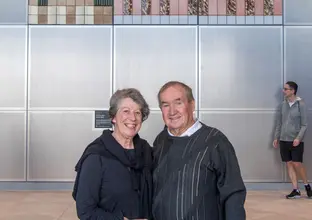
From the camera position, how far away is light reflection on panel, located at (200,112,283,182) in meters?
8.10

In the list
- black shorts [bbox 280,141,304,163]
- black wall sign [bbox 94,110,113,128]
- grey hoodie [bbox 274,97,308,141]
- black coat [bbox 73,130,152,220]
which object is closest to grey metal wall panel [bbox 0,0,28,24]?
black wall sign [bbox 94,110,113,128]

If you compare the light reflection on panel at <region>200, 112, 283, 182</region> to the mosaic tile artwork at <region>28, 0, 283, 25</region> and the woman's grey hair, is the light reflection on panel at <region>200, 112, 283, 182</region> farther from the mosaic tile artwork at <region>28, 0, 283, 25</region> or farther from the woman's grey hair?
the woman's grey hair

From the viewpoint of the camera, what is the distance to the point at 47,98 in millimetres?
8148

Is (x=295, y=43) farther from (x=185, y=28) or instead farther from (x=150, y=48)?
(x=150, y=48)

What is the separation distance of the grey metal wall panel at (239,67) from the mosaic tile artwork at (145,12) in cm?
34

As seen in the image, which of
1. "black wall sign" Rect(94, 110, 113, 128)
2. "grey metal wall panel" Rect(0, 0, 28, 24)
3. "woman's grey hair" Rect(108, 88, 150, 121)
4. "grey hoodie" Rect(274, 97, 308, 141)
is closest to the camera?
"woman's grey hair" Rect(108, 88, 150, 121)

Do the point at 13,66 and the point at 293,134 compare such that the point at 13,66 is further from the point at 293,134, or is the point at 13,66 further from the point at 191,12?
the point at 293,134

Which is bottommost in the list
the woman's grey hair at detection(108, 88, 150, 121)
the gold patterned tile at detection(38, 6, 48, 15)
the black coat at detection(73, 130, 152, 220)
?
the black coat at detection(73, 130, 152, 220)

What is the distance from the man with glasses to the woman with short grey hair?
5.42 meters

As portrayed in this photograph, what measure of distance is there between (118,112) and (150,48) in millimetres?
5884

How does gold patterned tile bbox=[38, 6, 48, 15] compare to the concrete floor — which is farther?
gold patterned tile bbox=[38, 6, 48, 15]

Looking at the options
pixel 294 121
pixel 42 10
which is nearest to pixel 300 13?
pixel 294 121

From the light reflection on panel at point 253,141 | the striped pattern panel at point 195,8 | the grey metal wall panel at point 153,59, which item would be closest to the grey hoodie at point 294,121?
the light reflection on panel at point 253,141

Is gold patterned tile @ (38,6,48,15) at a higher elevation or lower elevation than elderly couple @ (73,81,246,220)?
higher
